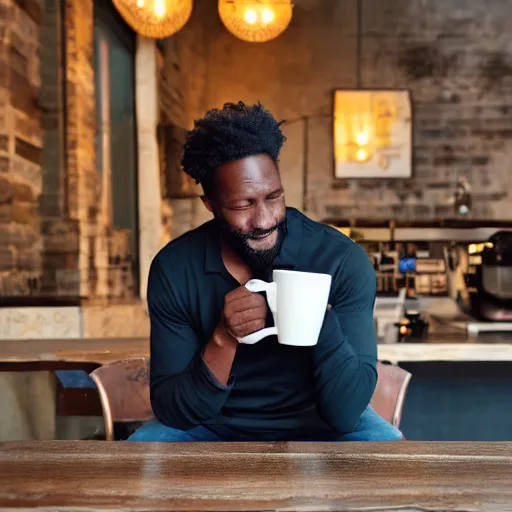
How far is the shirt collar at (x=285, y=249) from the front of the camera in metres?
1.23

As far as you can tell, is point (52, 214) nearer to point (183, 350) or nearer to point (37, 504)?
point (183, 350)

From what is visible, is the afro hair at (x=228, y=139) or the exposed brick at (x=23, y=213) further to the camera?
the exposed brick at (x=23, y=213)

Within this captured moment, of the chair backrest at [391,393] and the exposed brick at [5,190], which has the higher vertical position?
the exposed brick at [5,190]

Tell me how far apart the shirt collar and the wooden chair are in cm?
35

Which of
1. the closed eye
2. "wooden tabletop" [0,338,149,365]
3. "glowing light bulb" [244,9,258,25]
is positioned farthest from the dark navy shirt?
"glowing light bulb" [244,9,258,25]

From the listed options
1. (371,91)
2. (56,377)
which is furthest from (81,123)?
(371,91)

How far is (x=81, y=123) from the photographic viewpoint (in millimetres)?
2908

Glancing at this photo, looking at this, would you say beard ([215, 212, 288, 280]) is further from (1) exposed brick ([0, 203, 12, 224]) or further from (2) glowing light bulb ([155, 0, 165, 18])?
(2) glowing light bulb ([155, 0, 165, 18])

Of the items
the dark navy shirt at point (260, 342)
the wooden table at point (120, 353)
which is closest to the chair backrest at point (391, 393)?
the dark navy shirt at point (260, 342)

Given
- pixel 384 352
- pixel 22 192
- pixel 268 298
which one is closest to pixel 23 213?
pixel 22 192

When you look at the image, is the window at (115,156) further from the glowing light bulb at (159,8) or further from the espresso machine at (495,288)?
the espresso machine at (495,288)

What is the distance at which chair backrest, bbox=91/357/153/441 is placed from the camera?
137 centimetres

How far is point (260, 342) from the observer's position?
124 centimetres

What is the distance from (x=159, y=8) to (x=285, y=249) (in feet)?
7.35
